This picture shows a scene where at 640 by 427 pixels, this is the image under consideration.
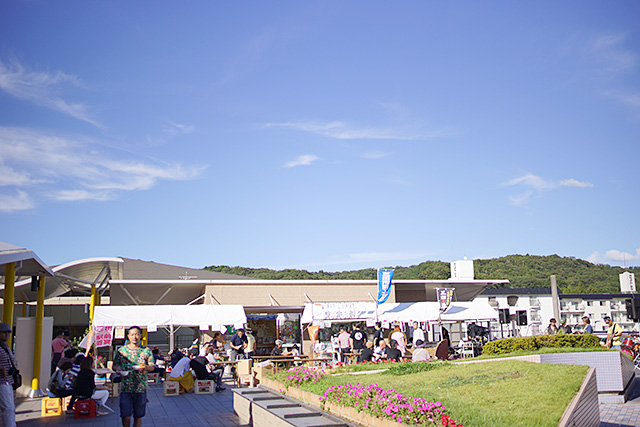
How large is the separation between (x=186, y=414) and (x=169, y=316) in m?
8.82

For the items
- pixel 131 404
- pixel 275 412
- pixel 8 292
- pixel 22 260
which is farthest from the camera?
pixel 8 292

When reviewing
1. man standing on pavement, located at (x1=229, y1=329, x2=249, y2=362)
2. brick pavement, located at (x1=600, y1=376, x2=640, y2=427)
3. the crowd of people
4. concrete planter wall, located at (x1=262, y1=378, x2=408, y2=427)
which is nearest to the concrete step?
concrete planter wall, located at (x1=262, y1=378, x2=408, y2=427)

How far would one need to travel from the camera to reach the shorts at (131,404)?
7.62 meters

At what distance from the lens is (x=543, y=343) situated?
44.1 feet

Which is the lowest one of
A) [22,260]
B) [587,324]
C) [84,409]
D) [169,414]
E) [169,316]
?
[169,414]

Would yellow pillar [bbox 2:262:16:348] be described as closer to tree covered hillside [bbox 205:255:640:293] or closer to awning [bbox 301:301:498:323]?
awning [bbox 301:301:498:323]

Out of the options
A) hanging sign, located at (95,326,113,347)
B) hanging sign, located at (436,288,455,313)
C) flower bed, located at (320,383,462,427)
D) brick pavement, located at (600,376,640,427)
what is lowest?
brick pavement, located at (600,376,640,427)

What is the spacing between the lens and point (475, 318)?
23172 mm

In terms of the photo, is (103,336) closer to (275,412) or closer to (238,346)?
(238,346)

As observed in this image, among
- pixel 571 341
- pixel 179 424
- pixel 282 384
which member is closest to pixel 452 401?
pixel 282 384

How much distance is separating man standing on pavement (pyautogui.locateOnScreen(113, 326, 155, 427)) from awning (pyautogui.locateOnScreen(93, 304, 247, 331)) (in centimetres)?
1190

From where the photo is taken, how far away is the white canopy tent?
19.1 m

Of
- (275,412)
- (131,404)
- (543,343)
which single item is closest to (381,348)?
(543,343)

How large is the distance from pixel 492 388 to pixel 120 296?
2090cm
